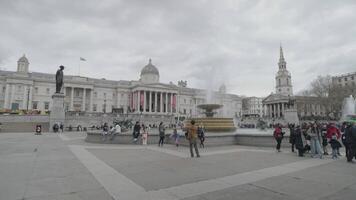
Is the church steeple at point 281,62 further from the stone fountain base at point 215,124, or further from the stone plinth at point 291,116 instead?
the stone fountain base at point 215,124

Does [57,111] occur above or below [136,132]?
above

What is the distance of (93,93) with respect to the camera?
82.5 meters

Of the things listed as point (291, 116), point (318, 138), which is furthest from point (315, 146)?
point (291, 116)

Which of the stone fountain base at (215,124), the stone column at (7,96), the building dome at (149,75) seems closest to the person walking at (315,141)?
the stone fountain base at (215,124)

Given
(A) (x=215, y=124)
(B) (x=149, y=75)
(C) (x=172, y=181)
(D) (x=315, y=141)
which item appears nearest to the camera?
(C) (x=172, y=181)

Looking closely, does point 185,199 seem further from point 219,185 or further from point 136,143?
point 136,143

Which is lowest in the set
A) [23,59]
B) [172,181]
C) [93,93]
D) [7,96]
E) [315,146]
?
[172,181]

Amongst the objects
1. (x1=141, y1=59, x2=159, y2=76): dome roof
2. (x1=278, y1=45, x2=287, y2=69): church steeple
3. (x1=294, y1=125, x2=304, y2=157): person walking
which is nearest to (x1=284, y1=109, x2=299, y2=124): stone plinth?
(x1=294, y1=125, x2=304, y2=157): person walking

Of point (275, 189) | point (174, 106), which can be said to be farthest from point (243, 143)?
point (174, 106)

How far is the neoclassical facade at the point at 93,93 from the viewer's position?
69.9 meters

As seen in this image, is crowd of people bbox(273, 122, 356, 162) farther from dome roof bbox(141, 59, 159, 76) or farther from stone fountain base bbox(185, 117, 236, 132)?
dome roof bbox(141, 59, 159, 76)

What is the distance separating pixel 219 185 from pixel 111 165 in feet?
15.0

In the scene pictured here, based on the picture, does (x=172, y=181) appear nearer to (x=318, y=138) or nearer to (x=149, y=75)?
(x=318, y=138)

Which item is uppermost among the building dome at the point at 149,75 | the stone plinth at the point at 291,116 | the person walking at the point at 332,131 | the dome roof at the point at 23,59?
the dome roof at the point at 23,59
